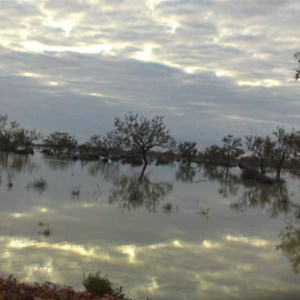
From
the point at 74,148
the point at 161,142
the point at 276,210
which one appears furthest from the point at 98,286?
the point at 74,148

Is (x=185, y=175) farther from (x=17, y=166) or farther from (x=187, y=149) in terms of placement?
(x=187, y=149)

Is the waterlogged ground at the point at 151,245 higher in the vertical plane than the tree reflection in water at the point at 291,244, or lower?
higher

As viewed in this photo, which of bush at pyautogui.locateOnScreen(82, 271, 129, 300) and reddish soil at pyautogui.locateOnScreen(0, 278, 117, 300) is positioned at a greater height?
reddish soil at pyautogui.locateOnScreen(0, 278, 117, 300)

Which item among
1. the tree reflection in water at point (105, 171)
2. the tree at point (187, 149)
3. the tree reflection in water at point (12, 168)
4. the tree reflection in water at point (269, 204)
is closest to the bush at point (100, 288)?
the tree reflection in water at point (269, 204)

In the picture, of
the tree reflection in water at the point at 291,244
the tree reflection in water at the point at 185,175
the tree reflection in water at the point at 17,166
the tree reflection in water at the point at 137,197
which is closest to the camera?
the tree reflection in water at the point at 291,244

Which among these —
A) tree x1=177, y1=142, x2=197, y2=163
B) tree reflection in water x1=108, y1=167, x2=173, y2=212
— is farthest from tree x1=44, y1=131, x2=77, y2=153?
tree reflection in water x1=108, y1=167, x2=173, y2=212

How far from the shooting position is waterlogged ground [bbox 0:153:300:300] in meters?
9.24

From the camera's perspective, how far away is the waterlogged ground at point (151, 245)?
9.24 meters

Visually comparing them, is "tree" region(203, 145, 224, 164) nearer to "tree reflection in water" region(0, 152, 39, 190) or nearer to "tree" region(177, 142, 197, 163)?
"tree" region(177, 142, 197, 163)

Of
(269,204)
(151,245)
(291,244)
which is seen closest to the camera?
(151,245)

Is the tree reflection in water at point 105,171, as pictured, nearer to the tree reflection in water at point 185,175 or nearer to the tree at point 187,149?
the tree reflection in water at point 185,175

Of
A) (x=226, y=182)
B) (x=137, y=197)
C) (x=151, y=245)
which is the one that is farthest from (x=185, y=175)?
(x=151, y=245)

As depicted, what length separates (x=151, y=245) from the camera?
40.9 ft

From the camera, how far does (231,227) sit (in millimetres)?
16688
